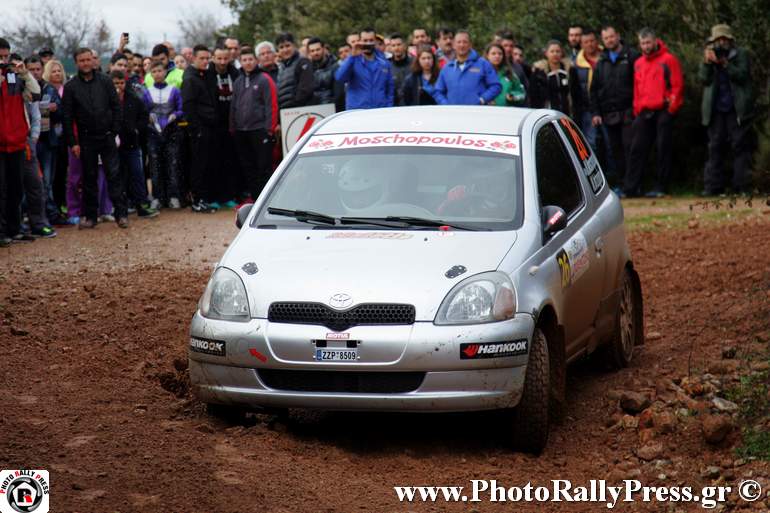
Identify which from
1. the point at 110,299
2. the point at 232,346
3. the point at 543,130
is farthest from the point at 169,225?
the point at 232,346

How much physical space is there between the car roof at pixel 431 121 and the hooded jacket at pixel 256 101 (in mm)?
9146

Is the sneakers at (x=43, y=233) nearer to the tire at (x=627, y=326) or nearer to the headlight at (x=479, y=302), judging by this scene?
the tire at (x=627, y=326)

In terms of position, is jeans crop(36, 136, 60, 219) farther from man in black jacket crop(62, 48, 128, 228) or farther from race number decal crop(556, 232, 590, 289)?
race number decal crop(556, 232, 590, 289)

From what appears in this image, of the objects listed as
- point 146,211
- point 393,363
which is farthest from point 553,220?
point 146,211

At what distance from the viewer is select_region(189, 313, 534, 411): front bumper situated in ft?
23.0

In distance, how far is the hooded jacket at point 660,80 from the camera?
19062mm

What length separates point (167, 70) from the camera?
66.1ft

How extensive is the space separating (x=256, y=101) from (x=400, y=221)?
10.7 metres

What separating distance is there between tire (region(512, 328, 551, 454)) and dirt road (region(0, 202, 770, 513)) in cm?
13

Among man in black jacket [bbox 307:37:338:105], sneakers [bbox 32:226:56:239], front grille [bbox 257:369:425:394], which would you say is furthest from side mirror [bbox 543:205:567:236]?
man in black jacket [bbox 307:37:338:105]

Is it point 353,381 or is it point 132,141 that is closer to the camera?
point 353,381

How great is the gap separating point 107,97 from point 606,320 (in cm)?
922

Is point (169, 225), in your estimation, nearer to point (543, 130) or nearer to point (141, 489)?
point (543, 130)

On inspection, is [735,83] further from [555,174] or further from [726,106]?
[555,174]
